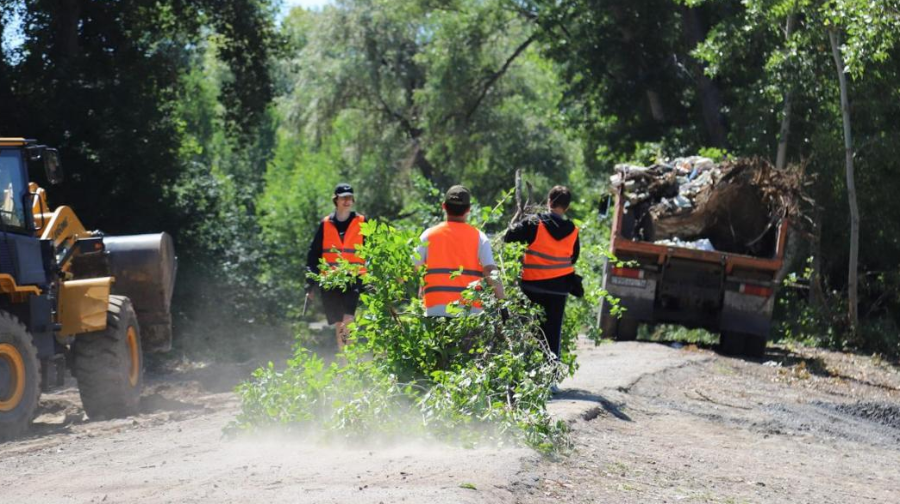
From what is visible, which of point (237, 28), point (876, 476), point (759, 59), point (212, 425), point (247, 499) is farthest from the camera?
point (237, 28)

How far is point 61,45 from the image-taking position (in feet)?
76.3

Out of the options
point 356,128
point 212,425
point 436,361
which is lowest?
point 212,425

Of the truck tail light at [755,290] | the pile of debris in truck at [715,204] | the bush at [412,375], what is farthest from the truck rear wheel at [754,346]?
the bush at [412,375]

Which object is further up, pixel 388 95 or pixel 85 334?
pixel 388 95

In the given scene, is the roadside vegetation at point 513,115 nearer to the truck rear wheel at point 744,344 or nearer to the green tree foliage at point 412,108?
the green tree foliage at point 412,108

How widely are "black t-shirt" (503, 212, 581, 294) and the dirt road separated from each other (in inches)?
36.5

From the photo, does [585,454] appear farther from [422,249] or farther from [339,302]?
[339,302]

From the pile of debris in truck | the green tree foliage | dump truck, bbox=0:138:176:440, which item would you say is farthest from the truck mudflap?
the green tree foliage

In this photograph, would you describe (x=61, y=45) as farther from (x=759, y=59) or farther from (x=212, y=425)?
(x=212, y=425)

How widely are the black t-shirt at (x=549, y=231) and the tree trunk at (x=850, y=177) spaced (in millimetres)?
9208

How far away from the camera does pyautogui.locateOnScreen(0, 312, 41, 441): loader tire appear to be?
10.8m

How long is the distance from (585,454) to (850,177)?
1204 cm

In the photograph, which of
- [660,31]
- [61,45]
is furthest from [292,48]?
[660,31]

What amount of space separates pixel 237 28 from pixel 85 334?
1339 centimetres
